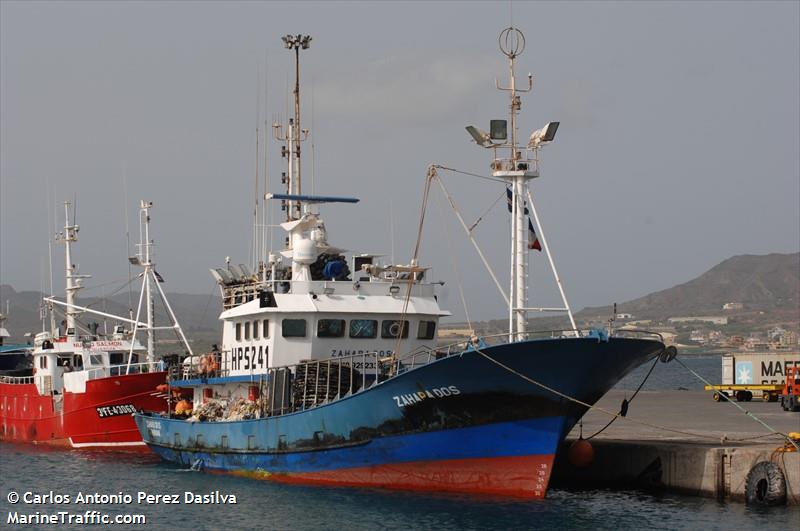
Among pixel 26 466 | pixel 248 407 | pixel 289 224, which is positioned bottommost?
pixel 26 466

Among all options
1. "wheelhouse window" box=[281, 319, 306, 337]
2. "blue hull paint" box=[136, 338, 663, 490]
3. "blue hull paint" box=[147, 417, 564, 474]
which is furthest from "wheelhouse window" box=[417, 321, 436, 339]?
"blue hull paint" box=[147, 417, 564, 474]

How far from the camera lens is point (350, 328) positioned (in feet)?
105

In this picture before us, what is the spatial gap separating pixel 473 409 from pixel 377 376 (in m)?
2.94

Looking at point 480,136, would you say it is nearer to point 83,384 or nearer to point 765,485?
point 765,485

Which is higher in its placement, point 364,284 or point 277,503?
point 364,284

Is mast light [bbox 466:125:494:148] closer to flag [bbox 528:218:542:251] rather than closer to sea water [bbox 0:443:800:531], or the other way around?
flag [bbox 528:218:542:251]

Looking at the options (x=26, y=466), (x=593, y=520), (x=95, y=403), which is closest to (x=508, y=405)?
(x=593, y=520)

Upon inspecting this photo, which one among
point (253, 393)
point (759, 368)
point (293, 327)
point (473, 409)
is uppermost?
point (293, 327)

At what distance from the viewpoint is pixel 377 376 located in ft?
95.1

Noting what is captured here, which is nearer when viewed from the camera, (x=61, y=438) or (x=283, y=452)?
(x=283, y=452)

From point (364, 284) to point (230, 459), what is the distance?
20.0ft

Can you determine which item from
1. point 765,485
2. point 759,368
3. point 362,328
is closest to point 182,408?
point 362,328

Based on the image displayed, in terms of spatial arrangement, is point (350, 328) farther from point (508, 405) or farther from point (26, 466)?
point (26, 466)

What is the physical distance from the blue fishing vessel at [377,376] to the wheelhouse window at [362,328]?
35mm
